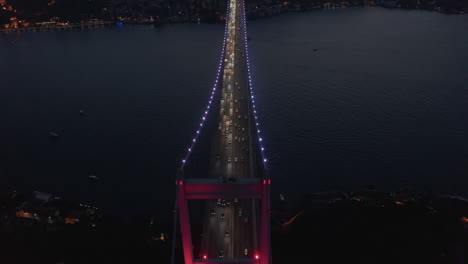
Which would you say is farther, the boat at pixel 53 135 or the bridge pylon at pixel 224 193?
the boat at pixel 53 135

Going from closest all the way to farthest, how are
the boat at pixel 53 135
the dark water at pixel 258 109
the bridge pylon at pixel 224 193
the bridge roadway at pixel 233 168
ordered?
1. the bridge pylon at pixel 224 193
2. the bridge roadway at pixel 233 168
3. the dark water at pixel 258 109
4. the boat at pixel 53 135

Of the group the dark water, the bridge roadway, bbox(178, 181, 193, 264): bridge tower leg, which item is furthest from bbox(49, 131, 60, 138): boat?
bbox(178, 181, 193, 264): bridge tower leg

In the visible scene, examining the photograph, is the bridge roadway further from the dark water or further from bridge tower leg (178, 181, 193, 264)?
the dark water

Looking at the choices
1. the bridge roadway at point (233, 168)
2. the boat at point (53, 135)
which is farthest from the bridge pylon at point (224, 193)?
the boat at point (53, 135)

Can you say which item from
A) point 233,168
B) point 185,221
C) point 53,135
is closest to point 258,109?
point 233,168

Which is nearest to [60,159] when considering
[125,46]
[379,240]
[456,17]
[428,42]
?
[379,240]

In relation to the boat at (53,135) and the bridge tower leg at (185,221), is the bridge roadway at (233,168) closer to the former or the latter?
the bridge tower leg at (185,221)

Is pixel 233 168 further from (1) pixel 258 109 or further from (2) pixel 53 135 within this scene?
(2) pixel 53 135
